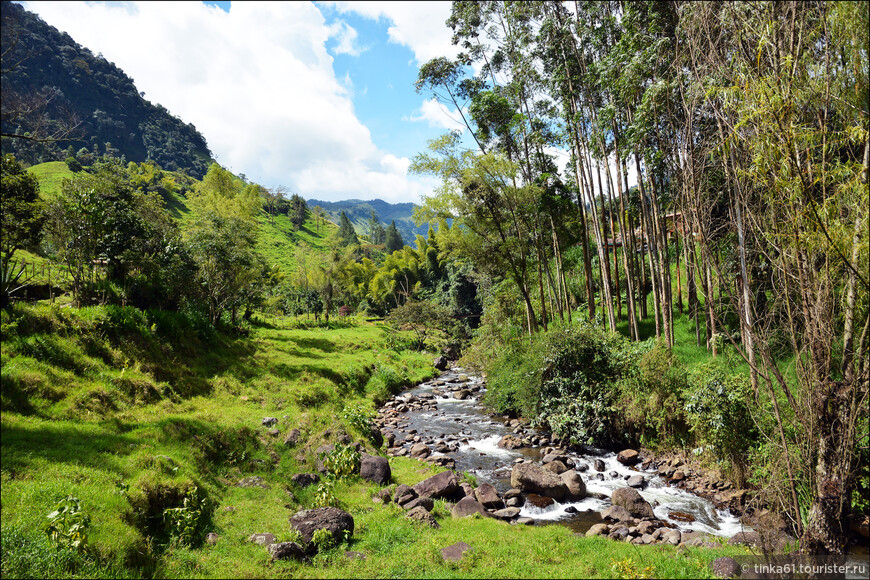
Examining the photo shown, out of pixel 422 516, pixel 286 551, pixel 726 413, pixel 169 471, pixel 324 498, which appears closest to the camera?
pixel 286 551

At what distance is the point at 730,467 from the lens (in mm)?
10023

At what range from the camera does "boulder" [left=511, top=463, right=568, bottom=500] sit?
10648 mm

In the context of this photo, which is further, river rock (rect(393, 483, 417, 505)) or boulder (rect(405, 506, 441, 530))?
river rock (rect(393, 483, 417, 505))

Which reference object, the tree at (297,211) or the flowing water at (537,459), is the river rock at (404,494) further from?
the tree at (297,211)

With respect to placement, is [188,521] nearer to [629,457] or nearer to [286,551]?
[286,551]

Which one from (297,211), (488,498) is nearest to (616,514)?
(488,498)

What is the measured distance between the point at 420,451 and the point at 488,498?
479cm

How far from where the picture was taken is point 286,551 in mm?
6633

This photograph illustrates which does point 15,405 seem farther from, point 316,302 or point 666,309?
point 316,302

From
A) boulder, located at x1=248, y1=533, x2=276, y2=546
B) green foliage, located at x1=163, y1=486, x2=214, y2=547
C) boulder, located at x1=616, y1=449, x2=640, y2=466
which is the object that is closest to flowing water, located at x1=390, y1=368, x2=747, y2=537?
boulder, located at x1=616, y1=449, x2=640, y2=466

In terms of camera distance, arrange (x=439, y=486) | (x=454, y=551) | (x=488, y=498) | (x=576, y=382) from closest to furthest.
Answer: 1. (x=454, y=551)
2. (x=488, y=498)
3. (x=439, y=486)
4. (x=576, y=382)

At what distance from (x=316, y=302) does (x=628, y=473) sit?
45101mm

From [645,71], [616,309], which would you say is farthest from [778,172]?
[616,309]

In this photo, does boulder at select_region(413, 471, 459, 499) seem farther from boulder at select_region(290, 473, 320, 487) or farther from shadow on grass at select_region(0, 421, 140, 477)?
shadow on grass at select_region(0, 421, 140, 477)
